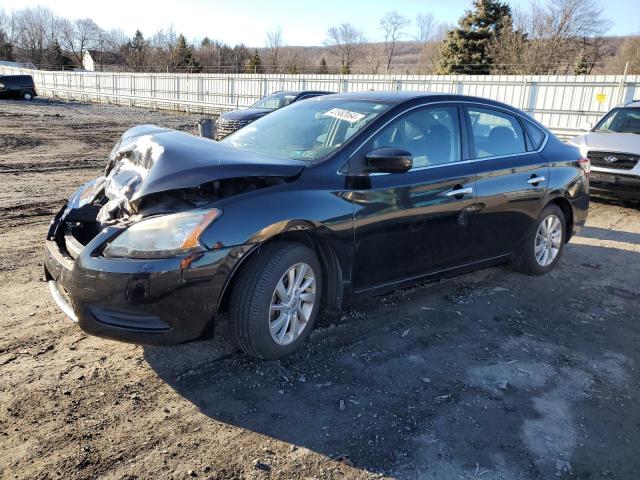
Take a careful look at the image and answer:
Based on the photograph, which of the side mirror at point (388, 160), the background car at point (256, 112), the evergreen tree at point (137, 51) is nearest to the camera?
the side mirror at point (388, 160)

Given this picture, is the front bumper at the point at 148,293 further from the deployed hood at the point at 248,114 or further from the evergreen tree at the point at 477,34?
the evergreen tree at the point at 477,34

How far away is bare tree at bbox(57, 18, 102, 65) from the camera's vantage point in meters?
100

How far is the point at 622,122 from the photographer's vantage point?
31.8 ft

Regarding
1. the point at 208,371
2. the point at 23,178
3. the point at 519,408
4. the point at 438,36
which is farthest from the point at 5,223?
the point at 438,36

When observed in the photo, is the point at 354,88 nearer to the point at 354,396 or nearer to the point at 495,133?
the point at 495,133

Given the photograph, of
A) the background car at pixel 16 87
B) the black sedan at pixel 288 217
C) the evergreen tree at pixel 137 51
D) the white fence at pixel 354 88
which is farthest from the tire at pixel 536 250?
the evergreen tree at pixel 137 51

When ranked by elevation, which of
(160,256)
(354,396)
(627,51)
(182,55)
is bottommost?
(354,396)

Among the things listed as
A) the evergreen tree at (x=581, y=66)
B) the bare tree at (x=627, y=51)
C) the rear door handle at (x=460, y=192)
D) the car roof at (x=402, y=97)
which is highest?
the bare tree at (x=627, y=51)

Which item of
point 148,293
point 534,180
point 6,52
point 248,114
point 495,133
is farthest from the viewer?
point 6,52

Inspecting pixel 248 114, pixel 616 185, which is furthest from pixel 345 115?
pixel 248 114

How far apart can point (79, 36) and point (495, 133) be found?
378 feet

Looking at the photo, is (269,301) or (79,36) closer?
(269,301)

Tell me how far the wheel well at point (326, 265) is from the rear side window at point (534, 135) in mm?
2723

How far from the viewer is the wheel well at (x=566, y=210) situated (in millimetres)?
5434
